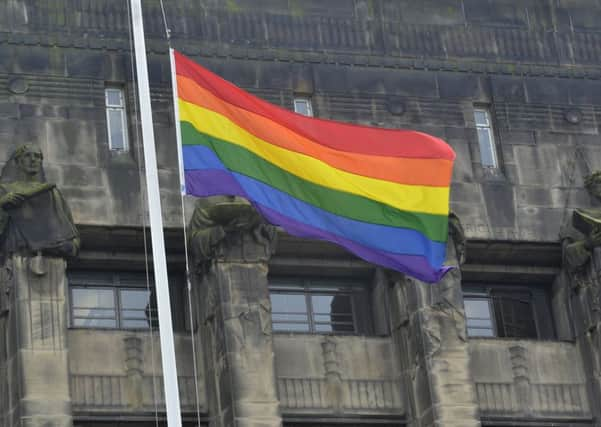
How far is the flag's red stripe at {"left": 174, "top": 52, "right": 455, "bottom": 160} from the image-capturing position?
38.2 metres

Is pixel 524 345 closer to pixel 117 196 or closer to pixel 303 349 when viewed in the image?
pixel 303 349

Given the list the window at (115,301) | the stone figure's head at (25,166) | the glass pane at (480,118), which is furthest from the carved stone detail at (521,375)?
the stone figure's head at (25,166)

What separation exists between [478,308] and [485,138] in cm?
367

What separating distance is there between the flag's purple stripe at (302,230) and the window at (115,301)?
5.12 metres

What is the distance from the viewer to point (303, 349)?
42.5 m

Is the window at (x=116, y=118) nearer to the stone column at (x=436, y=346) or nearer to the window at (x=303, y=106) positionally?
the window at (x=303, y=106)

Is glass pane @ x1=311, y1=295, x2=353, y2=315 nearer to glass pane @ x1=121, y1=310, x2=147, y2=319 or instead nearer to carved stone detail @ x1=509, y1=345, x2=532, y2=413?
carved stone detail @ x1=509, y1=345, x2=532, y2=413

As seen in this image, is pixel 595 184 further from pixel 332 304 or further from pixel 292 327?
pixel 292 327

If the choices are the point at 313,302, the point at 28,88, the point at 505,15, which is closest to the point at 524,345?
the point at 313,302

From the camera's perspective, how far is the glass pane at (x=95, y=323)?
42000mm

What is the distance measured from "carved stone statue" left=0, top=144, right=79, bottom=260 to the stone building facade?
21 centimetres

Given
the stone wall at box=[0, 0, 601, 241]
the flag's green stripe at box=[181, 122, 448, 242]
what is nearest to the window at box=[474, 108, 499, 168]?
the stone wall at box=[0, 0, 601, 241]

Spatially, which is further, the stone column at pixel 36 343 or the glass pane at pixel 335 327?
the glass pane at pixel 335 327

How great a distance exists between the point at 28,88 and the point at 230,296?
19.0 ft
